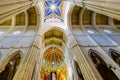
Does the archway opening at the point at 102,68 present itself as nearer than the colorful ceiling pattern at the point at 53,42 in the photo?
Yes

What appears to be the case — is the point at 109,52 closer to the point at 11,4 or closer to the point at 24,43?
the point at 24,43

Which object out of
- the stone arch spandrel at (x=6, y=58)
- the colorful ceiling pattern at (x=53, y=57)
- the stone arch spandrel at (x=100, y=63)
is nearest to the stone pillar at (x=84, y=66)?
the stone arch spandrel at (x=100, y=63)

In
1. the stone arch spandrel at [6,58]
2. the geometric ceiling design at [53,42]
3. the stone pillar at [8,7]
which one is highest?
the geometric ceiling design at [53,42]

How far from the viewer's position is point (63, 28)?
55.3 ft

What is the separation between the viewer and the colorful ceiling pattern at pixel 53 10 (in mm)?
17531

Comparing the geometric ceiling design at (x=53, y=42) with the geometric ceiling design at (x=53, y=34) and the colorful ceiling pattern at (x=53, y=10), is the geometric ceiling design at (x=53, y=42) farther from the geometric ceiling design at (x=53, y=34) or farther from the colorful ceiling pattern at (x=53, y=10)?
the colorful ceiling pattern at (x=53, y=10)

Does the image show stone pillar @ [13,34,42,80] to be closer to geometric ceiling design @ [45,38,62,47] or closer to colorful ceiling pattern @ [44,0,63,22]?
colorful ceiling pattern @ [44,0,63,22]

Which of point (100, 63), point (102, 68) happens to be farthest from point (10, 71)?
point (102, 68)

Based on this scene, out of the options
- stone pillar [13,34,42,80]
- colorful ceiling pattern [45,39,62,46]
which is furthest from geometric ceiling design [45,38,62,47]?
stone pillar [13,34,42,80]

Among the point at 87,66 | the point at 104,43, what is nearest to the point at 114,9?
the point at 87,66

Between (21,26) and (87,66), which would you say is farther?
(21,26)

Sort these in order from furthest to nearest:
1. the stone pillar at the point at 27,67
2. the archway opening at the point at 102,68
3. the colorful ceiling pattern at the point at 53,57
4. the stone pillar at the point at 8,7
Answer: the colorful ceiling pattern at the point at 53,57
the archway opening at the point at 102,68
the stone pillar at the point at 27,67
the stone pillar at the point at 8,7

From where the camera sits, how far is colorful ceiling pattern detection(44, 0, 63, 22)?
17531 mm

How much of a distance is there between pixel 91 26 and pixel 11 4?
11.5 meters
